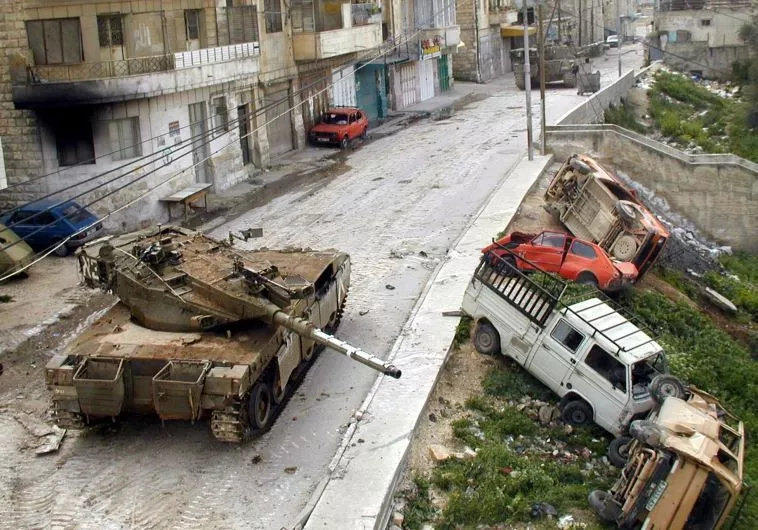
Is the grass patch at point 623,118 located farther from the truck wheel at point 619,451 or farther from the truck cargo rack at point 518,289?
the truck wheel at point 619,451

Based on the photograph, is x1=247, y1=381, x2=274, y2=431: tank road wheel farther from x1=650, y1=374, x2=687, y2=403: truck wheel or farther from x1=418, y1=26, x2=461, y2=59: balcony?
x1=418, y1=26, x2=461, y2=59: balcony

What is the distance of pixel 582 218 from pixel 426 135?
1497cm

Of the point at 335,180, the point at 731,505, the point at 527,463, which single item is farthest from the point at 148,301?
the point at 335,180

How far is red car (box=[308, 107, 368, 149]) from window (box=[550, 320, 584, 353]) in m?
21.8

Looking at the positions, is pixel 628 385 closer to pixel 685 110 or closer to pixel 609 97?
pixel 609 97

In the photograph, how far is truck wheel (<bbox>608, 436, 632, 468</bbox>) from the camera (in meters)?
15.3

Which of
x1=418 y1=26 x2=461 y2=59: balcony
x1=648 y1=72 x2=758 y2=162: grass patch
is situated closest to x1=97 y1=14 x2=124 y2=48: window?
x1=418 y1=26 x2=461 y2=59: balcony

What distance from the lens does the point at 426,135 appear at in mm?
39969

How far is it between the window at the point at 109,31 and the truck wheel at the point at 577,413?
17.1m

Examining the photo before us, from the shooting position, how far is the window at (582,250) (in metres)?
21.0

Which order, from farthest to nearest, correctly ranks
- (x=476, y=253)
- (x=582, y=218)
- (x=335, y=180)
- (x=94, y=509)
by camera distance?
(x=335, y=180) < (x=582, y=218) < (x=476, y=253) < (x=94, y=509)

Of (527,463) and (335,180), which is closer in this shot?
(527,463)

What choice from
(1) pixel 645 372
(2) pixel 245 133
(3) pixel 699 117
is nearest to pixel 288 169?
(2) pixel 245 133

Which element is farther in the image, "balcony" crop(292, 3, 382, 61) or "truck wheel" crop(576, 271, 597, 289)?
"balcony" crop(292, 3, 382, 61)
